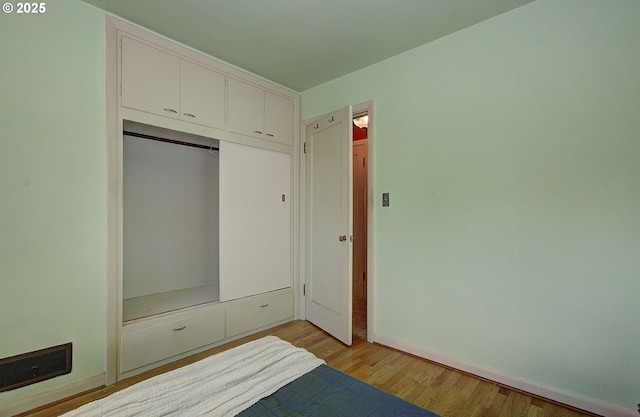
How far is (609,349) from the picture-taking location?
1649mm

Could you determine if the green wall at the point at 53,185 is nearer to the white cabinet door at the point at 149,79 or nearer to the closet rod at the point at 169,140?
the white cabinet door at the point at 149,79

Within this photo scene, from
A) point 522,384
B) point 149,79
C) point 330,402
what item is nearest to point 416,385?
point 522,384

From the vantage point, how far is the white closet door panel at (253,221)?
2.64m

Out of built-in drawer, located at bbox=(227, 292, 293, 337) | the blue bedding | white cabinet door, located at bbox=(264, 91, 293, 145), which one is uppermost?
white cabinet door, located at bbox=(264, 91, 293, 145)

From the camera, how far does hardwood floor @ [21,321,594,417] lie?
172 centimetres

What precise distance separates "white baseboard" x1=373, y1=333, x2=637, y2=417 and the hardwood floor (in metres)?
0.04

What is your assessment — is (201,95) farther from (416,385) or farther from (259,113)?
(416,385)

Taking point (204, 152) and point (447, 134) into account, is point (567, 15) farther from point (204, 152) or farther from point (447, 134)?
point (204, 152)

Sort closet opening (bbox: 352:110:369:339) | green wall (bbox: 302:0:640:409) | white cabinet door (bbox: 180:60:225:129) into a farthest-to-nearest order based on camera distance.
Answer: closet opening (bbox: 352:110:369:339) < white cabinet door (bbox: 180:60:225:129) < green wall (bbox: 302:0:640:409)

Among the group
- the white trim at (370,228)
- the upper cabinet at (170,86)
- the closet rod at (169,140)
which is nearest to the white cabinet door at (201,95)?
the upper cabinet at (170,86)

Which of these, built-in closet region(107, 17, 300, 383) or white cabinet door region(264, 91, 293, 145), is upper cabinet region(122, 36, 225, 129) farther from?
white cabinet door region(264, 91, 293, 145)

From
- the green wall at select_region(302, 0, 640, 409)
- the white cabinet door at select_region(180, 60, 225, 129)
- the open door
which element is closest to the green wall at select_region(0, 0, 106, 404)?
the white cabinet door at select_region(180, 60, 225, 129)

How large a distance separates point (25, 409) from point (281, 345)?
1689 millimetres

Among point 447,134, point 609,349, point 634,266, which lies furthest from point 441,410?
point 447,134
